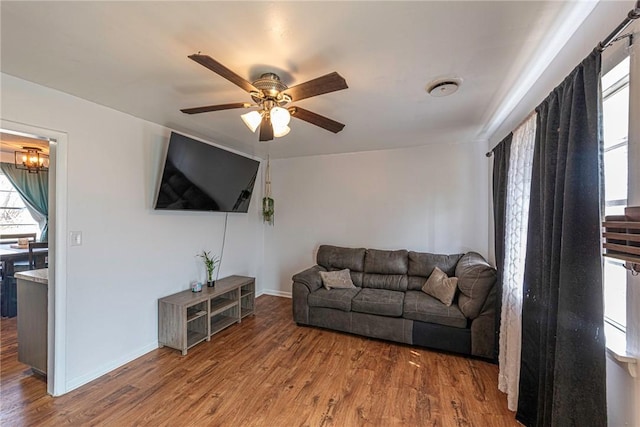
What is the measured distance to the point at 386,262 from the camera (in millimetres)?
3691

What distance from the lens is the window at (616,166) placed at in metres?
1.29

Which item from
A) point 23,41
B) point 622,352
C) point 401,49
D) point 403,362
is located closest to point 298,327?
point 403,362

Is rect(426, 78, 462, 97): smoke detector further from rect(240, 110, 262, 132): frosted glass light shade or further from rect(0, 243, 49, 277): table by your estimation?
rect(0, 243, 49, 277): table

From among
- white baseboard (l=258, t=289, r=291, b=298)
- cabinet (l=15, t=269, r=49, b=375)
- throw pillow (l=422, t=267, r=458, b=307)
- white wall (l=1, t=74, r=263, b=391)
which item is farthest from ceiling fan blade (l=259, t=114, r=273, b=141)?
white baseboard (l=258, t=289, r=291, b=298)

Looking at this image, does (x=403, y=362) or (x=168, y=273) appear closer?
(x=403, y=362)

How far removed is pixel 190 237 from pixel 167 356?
4.36 ft

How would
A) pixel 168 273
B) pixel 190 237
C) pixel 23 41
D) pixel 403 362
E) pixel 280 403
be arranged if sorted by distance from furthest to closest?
1. pixel 190 237
2. pixel 168 273
3. pixel 403 362
4. pixel 280 403
5. pixel 23 41

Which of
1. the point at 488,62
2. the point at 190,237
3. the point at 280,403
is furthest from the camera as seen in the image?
the point at 190,237

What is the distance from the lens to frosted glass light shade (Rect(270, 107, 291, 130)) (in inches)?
70.7

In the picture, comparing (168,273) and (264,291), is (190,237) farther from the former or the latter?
(264,291)

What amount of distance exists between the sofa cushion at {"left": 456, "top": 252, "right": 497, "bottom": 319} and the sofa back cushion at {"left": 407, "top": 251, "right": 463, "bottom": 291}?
18.7 inches

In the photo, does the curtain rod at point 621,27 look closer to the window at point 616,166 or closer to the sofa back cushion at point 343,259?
the window at point 616,166

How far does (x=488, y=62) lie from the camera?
1.75 m

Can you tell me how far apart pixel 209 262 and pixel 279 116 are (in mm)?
2412
